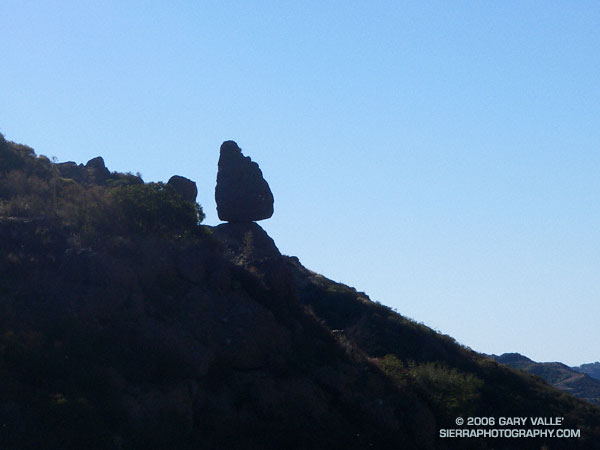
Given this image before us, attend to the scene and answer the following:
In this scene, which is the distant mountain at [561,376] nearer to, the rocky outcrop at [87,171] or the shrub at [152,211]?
the rocky outcrop at [87,171]

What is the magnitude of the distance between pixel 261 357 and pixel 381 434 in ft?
13.8

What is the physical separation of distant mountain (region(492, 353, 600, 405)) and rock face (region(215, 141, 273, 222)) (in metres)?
36.2

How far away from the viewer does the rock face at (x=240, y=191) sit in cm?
4750

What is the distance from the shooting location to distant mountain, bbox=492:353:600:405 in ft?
246

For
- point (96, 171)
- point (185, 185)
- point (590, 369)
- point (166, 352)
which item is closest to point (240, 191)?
point (185, 185)

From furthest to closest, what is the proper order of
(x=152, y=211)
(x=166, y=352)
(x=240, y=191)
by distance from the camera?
1. (x=240, y=191)
2. (x=152, y=211)
3. (x=166, y=352)

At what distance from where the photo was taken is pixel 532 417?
31.8m

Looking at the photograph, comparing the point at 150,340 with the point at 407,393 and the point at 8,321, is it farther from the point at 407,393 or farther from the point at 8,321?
the point at 407,393

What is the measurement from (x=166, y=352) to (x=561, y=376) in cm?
7852

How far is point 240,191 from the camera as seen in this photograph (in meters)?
47.9

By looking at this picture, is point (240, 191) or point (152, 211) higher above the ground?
point (240, 191)

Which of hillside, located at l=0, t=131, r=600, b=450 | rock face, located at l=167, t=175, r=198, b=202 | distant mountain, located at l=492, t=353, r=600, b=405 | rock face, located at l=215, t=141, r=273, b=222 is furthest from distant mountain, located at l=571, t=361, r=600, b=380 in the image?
hillside, located at l=0, t=131, r=600, b=450

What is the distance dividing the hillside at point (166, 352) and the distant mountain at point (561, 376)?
47362 millimetres

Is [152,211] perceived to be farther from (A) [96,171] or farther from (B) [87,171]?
(A) [96,171]
